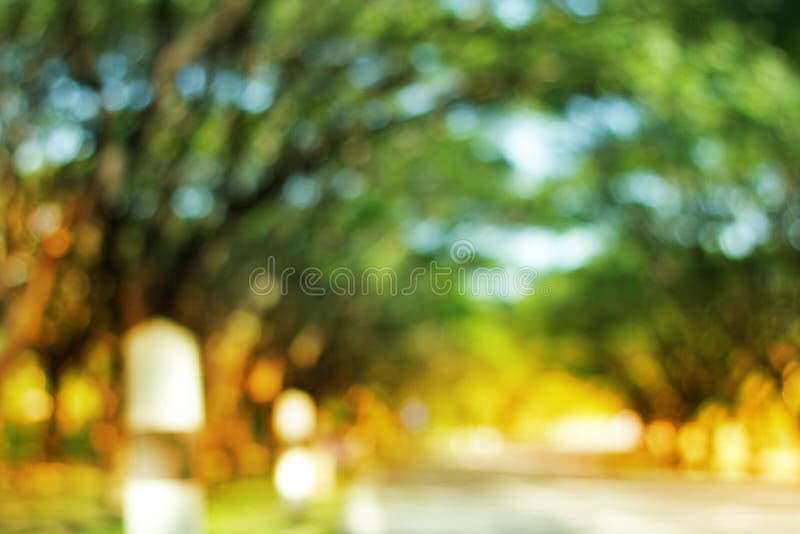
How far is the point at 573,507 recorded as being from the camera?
22.3m

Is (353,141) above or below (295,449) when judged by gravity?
above

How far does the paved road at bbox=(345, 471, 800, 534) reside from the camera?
17250mm

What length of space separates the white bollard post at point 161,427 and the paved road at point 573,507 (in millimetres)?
9844

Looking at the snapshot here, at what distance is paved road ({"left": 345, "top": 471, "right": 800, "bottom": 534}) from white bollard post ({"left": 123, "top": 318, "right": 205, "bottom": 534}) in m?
9.84

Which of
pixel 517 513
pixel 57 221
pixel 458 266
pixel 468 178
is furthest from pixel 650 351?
pixel 57 221

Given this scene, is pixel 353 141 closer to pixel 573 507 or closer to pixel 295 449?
pixel 295 449

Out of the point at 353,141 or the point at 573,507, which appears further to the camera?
the point at 573,507

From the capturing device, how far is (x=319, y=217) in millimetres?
24750

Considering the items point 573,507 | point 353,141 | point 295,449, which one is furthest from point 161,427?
point 573,507

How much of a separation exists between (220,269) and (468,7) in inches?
460

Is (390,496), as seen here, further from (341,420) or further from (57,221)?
(341,420)

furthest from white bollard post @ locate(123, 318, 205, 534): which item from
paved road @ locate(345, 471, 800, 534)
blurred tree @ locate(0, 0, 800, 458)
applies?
paved road @ locate(345, 471, 800, 534)

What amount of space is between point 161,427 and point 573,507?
17.1m

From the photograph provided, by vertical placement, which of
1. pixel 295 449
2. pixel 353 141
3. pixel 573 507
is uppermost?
pixel 353 141
